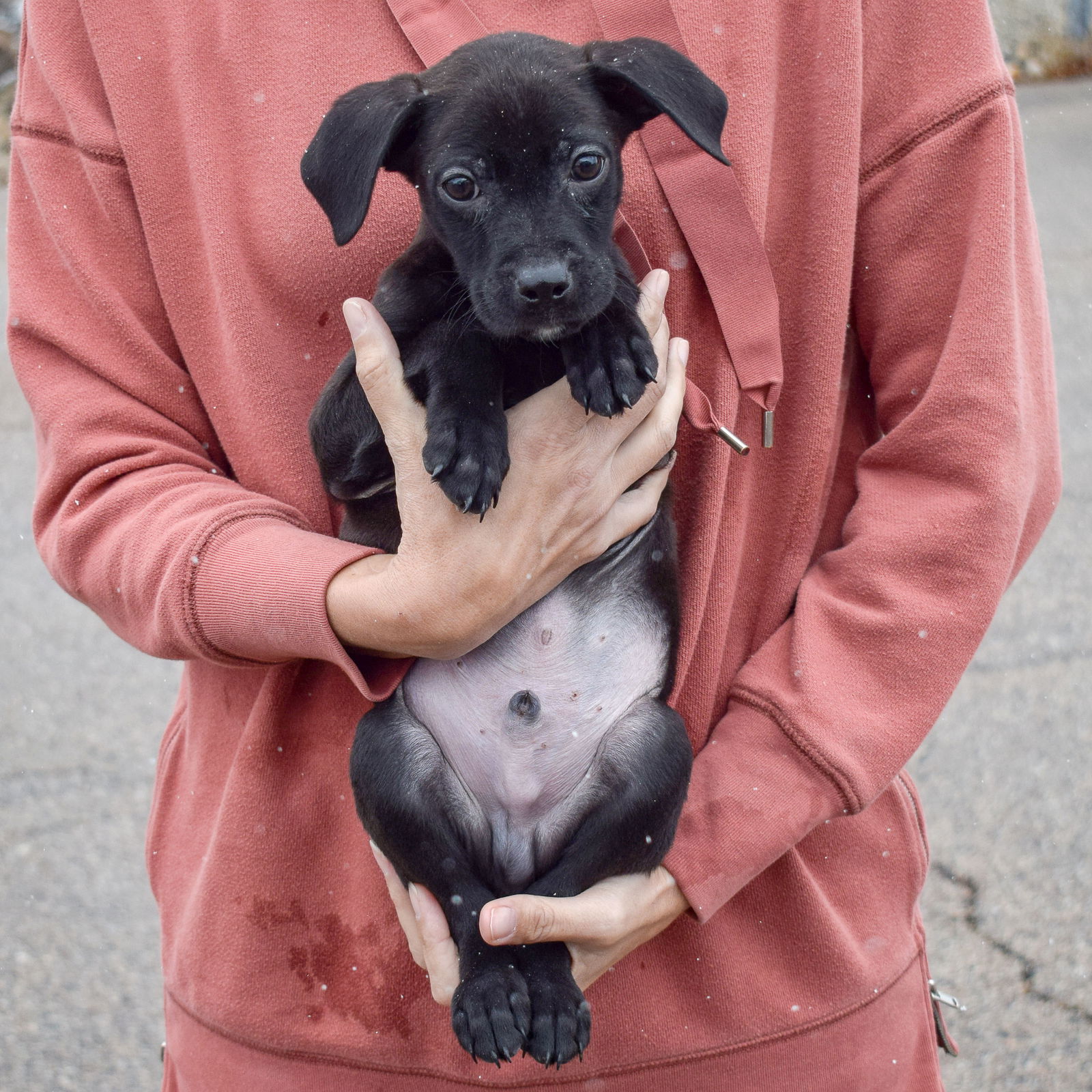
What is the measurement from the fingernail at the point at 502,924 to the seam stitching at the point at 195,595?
0.50 m

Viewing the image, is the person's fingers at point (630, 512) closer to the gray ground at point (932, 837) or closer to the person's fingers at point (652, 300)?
the person's fingers at point (652, 300)

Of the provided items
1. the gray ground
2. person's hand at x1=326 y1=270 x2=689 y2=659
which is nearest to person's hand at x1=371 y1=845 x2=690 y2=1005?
person's hand at x1=326 y1=270 x2=689 y2=659

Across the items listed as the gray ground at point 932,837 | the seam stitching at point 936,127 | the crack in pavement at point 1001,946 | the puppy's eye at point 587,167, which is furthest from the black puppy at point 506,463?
the crack in pavement at point 1001,946

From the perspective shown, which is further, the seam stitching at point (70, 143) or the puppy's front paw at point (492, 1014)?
the seam stitching at point (70, 143)

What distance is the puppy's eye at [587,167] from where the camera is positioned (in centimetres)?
174

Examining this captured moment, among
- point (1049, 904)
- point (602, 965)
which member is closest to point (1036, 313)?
point (602, 965)

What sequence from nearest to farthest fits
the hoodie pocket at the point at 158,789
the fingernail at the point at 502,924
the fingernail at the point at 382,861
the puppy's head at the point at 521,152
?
the fingernail at the point at 502,924 → the puppy's head at the point at 521,152 → the fingernail at the point at 382,861 → the hoodie pocket at the point at 158,789

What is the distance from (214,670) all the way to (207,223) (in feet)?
2.21

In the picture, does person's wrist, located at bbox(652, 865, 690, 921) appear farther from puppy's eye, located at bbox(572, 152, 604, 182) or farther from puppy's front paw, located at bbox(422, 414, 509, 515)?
puppy's eye, located at bbox(572, 152, 604, 182)

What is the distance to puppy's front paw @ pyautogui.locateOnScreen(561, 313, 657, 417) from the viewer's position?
5.57ft

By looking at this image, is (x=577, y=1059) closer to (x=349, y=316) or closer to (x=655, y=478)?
(x=655, y=478)

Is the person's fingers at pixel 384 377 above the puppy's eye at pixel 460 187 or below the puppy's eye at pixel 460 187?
below

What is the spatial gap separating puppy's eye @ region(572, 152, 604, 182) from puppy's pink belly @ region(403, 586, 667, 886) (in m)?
0.61

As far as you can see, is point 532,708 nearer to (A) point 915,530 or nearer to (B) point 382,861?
(B) point 382,861
